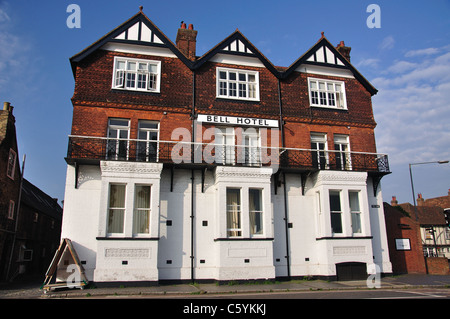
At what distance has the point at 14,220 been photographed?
2019cm

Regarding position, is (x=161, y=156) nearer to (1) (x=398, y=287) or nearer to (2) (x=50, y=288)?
(2) (x=50, y=288)

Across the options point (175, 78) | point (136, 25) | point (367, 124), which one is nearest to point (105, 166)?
point (175, 78)

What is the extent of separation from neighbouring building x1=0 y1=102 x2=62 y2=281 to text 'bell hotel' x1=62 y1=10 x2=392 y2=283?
584cm

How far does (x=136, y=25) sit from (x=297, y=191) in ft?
37.8

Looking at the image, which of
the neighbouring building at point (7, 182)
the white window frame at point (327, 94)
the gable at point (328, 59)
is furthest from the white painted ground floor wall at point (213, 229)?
the gable at point (328, 59)

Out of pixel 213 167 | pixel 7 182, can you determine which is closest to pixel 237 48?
pixel 213 167

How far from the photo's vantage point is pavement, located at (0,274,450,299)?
12.4 metres

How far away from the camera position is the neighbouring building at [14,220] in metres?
18.9

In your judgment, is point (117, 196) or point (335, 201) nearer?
point (117, 196)

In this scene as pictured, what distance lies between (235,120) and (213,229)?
217 inches

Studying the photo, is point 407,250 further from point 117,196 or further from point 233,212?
point 117,196

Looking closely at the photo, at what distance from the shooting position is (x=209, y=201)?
54.4 feet

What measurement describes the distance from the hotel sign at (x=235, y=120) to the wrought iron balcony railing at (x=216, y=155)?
1254 millimetres

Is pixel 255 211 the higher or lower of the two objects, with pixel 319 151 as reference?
lower
